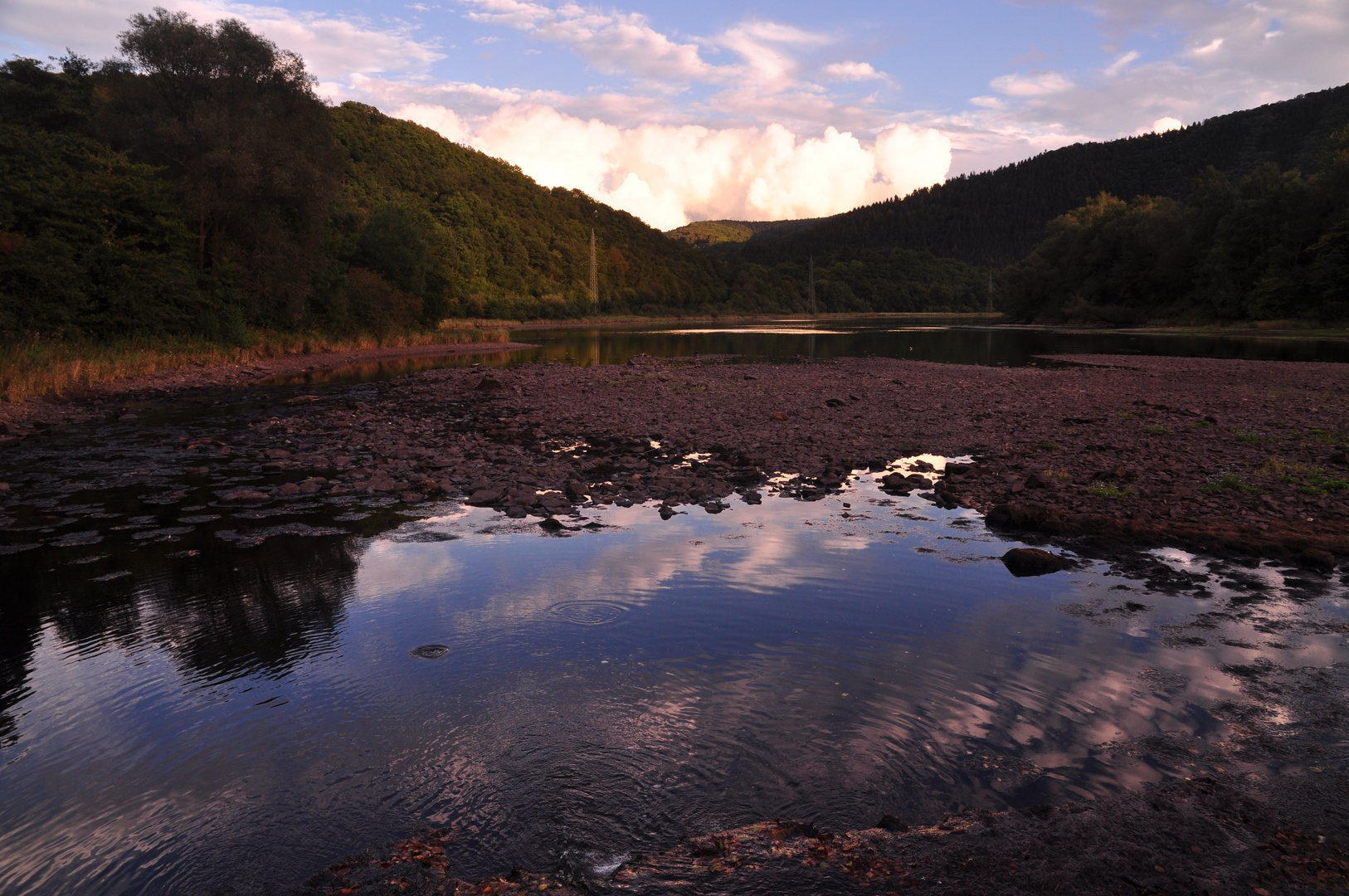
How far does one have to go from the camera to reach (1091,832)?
4473mm

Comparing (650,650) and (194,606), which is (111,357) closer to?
(194,606)

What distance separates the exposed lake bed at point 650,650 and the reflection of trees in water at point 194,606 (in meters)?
0.05

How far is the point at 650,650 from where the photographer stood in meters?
7.37

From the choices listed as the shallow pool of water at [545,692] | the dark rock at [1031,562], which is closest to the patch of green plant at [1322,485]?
the shallow pool of water at [545,692]

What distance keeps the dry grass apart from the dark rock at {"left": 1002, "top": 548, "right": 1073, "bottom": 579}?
28560mm

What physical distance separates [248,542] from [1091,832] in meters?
11.0

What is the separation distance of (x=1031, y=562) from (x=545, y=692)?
6.76 metres

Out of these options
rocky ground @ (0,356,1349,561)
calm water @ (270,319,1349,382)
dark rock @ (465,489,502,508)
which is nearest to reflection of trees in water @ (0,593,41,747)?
rocky ground @ (0,356,1349,561)

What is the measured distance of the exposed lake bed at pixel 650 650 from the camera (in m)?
4.77

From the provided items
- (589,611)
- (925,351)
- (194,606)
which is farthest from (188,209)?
(925,351)

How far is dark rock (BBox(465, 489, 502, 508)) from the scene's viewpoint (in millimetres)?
13484

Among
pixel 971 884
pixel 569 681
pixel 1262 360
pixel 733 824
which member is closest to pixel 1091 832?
pixel 971 884

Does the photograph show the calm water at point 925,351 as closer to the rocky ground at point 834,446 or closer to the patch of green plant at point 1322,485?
the rocky ground at point 834,446

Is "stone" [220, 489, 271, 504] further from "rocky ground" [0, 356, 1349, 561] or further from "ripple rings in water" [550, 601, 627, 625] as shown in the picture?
"ripple rings in water" [550, 601, 627, 625]
